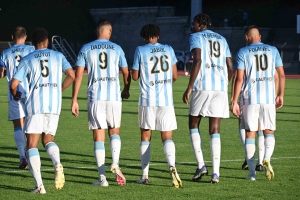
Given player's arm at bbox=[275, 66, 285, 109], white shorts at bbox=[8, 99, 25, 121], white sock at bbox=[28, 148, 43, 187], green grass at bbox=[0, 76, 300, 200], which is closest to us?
white sock at bbox=[28, 148, 43, 187]

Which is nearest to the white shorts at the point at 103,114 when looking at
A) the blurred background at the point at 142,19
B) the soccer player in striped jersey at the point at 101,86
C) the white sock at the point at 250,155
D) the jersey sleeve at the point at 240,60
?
the soccer player in striped jersey at the point at 101,86

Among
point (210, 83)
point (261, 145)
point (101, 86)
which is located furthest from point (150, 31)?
point (261, 145)

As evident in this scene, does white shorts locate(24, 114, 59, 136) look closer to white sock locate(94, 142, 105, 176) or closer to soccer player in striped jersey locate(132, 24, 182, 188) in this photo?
white sock locate(94, 142, 105, 176)

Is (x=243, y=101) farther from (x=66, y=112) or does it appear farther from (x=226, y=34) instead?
(x=226, y=34)

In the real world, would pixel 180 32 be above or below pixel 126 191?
above

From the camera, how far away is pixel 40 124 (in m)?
9.56

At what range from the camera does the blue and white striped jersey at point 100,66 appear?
33.1ft

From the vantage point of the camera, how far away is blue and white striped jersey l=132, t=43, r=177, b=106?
33.3 ft

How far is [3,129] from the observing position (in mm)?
17703

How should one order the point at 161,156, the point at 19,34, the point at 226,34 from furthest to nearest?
1. the point at 226,34
2. the point at 161,156
3. the point at 19,34

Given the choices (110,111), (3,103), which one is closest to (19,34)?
(110,111)

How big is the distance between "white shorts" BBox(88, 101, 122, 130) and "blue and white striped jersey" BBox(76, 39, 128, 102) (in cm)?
6

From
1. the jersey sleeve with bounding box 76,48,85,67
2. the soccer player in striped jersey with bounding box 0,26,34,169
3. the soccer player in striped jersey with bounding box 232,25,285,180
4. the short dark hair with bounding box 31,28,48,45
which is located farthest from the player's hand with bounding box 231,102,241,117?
the soccer player in striped jersey with bounding box 0,26,34,169

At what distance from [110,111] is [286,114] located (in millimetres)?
12525
